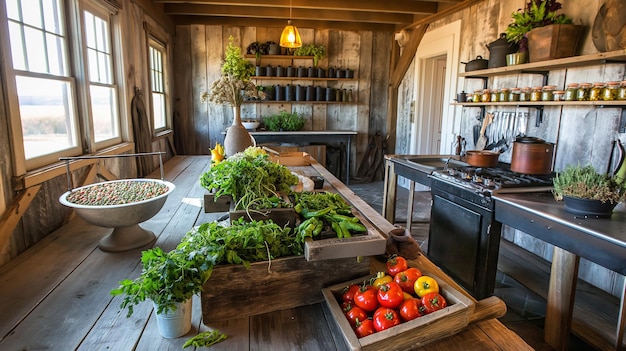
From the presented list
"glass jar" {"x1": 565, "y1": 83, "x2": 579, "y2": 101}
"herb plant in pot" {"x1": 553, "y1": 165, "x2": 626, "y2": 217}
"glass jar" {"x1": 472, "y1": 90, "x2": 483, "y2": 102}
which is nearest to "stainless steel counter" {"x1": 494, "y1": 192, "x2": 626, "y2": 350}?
"herb plant in pot" {"x1": 553, "y1": 165, "x2": 626, "y2": 217}

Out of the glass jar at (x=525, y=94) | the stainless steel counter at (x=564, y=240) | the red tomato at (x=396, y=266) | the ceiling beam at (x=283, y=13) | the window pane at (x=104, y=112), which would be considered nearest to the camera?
A: the red tomato at (x=396, y=266)

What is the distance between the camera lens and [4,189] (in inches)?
64.4

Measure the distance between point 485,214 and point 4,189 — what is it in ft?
8.41

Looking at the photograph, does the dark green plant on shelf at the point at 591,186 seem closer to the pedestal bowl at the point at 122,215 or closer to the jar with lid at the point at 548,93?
the jar with lid at the point at 548,93

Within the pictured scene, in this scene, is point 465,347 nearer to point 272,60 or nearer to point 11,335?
point 11,335

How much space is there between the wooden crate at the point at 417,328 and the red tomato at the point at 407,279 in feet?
0.32

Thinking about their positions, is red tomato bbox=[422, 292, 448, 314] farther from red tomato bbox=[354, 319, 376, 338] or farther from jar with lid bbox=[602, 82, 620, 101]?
jar with lid bbox=[602, 82, 620, 101]

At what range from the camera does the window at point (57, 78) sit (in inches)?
73.8

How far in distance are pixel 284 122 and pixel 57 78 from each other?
3667mm

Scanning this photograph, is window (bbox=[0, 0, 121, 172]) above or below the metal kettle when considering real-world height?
below

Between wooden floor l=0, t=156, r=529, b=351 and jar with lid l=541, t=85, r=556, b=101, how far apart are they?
A: 230 cm

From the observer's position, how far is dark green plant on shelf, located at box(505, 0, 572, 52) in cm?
266

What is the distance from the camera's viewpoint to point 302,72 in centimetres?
571

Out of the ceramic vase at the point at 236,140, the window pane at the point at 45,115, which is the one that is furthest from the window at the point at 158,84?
the ceramic vase at the point at 236,140
